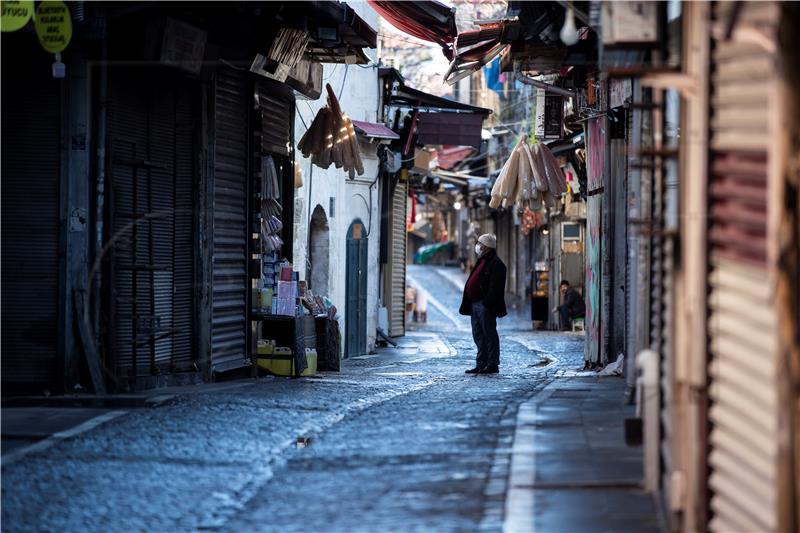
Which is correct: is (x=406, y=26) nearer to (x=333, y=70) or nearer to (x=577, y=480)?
(x=333, y=70)

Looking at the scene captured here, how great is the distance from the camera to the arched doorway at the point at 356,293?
88.9 feet

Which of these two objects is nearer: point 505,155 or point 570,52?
point 570,52

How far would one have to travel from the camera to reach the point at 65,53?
12.5 metres

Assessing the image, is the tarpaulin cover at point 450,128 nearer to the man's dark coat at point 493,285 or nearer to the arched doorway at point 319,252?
the arched doorway at point 319,252

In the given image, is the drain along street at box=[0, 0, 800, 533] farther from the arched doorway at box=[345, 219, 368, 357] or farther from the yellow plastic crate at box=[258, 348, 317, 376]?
the arched doorway at box=[345, 219, 368, 357]

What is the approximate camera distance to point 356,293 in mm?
27578

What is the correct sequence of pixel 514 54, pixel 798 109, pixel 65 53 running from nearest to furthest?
pixel 798 109 < pixel 65 53 < pixel 514 54

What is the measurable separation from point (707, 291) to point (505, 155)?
40.3 m

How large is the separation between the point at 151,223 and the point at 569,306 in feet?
68.7

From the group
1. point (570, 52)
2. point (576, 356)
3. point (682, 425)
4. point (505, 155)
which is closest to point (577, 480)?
point (682, 425)

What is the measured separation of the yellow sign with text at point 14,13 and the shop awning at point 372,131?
51.2 ft

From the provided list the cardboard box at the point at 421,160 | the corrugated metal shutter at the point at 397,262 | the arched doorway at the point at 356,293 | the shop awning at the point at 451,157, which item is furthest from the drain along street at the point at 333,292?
the shop awning at the point at 451,157

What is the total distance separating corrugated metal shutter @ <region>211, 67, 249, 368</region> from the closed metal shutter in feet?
1.65

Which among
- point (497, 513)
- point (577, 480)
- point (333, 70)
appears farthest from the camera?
point (333, 70)
